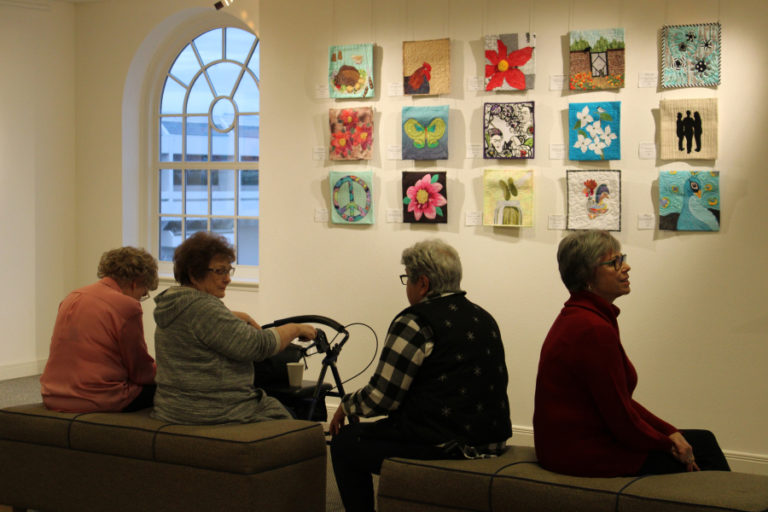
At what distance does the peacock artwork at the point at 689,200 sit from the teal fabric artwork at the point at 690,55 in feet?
1.60

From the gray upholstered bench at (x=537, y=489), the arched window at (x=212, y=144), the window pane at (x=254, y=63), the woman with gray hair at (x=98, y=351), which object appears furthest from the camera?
the arched window at (x=212, y=144)

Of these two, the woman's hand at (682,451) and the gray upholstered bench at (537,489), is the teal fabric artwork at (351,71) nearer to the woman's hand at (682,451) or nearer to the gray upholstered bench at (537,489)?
the gray upholstered bench at (537,489)

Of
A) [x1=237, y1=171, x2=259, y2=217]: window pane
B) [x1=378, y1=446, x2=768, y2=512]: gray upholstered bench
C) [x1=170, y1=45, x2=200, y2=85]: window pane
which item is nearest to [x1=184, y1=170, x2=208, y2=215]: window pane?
[x1=237, y1=171, x2=259, y2=217]: window pane

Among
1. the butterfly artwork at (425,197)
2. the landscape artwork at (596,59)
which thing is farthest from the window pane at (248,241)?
the landscape artwork at (596,59)

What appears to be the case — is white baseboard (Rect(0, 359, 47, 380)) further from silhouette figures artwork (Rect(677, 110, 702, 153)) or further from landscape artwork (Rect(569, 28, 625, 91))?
silhouette figures artwork (Rect(677, 110, 702, 153))

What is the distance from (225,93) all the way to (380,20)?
7.71ft

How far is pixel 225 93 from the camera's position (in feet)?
22.8

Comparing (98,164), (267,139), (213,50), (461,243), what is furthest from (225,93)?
(461,243)

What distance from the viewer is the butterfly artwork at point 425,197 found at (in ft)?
15.9

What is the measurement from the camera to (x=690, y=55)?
429 cm

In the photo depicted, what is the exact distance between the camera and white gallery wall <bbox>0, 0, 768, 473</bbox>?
13.9ft

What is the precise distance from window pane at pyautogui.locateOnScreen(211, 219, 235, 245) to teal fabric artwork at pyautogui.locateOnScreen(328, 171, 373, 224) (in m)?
2.05

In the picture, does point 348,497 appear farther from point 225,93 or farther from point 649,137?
point 225,93

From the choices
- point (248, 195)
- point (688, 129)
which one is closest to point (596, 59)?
point (688, 129)
